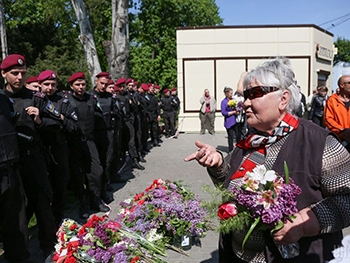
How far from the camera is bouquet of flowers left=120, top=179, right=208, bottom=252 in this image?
4539 mm

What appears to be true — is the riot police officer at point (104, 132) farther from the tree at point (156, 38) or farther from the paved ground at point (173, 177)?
the tree at point (156, 38)

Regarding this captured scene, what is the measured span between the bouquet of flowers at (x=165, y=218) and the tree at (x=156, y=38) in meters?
29.4

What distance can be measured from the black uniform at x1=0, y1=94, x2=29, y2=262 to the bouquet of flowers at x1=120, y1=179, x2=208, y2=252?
1.24m

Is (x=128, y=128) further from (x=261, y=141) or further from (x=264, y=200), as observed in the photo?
(x=264, y=200)

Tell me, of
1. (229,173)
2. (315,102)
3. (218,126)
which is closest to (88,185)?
(229,173)

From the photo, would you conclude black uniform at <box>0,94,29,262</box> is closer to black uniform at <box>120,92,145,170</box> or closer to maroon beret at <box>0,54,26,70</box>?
maroon beret at <box>0,54,26,70</box>

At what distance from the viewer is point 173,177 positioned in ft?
29.6

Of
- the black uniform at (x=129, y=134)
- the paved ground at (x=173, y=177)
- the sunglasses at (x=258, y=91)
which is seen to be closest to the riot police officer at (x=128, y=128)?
the black uniform at (x=129, y=134)

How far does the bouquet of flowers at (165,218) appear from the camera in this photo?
14.9 feet

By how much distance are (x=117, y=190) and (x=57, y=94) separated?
2.81m

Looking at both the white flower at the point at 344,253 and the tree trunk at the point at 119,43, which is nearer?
the white flower at the point at 344,253

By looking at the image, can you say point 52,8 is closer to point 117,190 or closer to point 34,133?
point 117,190

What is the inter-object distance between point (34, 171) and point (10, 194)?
610mm

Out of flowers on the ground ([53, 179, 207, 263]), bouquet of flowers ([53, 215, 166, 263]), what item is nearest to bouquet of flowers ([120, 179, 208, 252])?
flowers on the ground ([53, 179, 207, 263])
